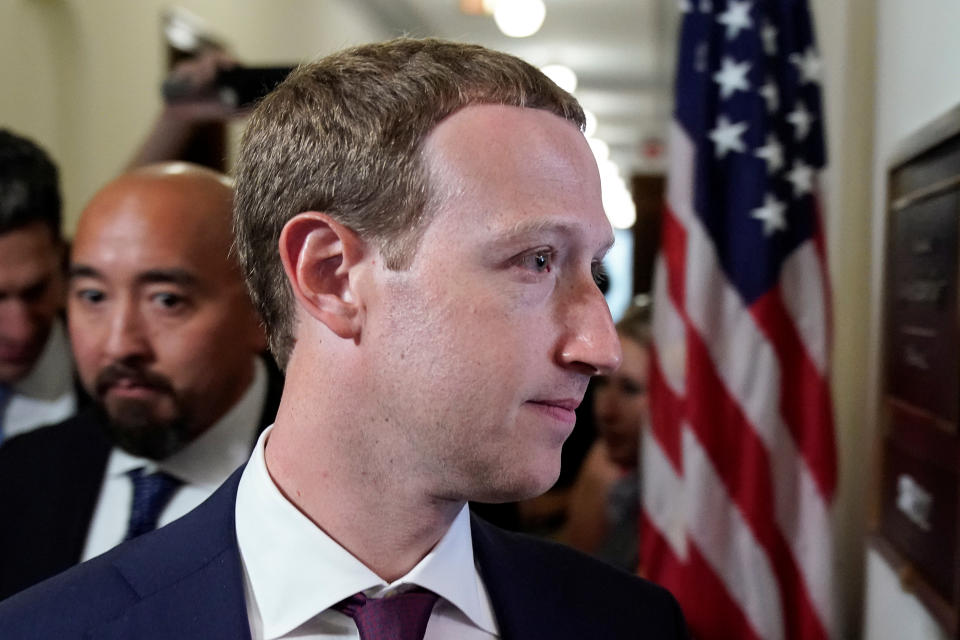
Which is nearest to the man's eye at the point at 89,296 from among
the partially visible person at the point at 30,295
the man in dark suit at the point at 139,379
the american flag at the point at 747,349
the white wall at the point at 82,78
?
the man in dark suit at the point at 139,379

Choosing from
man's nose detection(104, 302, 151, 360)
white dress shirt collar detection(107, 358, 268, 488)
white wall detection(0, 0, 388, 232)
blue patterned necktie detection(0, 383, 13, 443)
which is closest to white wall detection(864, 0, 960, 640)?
white dress shirt collar detection(107, 358, 268, 488)

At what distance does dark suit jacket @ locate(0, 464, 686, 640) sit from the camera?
3.33 ft

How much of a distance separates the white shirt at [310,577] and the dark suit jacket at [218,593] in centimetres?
3

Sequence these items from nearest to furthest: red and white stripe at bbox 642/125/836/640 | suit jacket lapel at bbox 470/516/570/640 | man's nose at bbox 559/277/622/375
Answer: man's nose at bbox 559/277/622/375
suit jacket lapel at bbox 470/516/570/640
red and white stripe at bbox 642/125/836/640

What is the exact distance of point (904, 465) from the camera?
194cm

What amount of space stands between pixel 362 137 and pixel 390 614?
1.63ft

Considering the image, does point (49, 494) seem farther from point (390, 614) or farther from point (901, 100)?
point (901, 100)

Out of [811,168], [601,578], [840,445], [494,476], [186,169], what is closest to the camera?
[494,476]

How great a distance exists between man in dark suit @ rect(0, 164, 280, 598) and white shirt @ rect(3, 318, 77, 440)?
1.32 ft

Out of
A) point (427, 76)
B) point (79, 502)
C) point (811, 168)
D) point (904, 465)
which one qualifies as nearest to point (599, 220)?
point (427, 76)

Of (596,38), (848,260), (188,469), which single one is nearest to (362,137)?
(188,469)

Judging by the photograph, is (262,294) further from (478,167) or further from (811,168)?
(811,168)

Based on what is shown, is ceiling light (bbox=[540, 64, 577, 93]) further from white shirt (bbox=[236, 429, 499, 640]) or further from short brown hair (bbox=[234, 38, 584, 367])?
white shirt (bbox=[236, 429, 499, 640])

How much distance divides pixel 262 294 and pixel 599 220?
41 centimetres
